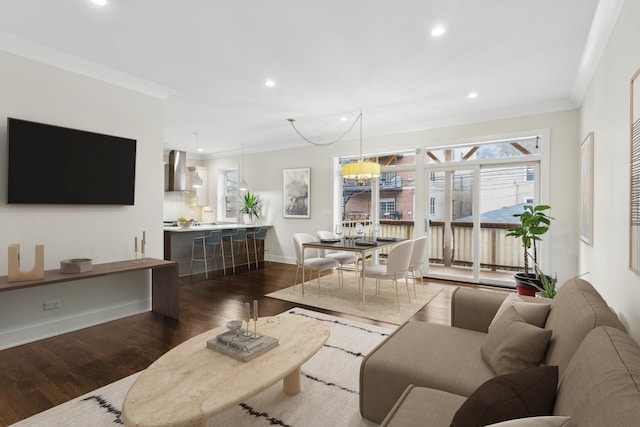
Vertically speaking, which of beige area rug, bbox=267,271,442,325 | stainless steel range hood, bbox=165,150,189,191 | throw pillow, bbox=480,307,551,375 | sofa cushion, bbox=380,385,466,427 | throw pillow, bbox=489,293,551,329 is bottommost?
beige area rug, bbox=267,271,442,325

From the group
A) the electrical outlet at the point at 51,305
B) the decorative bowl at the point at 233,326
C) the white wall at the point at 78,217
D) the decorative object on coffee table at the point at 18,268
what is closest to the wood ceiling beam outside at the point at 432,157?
the white wall at the point at 78,217

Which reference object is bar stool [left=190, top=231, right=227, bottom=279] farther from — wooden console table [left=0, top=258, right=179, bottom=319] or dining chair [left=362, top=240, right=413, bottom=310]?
dining chair [left=362, top=240, right=413, bottom=310]

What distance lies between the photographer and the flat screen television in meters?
2.92

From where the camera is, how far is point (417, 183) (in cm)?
580

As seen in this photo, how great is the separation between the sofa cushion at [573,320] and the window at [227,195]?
25.6 ft

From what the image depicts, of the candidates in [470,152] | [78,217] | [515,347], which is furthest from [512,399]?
[470,152]

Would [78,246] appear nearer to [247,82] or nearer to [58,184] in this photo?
[58,184]

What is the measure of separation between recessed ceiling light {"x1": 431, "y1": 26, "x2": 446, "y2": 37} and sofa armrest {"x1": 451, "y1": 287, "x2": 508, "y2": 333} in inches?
85.5

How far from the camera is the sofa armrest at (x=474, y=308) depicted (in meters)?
2.25

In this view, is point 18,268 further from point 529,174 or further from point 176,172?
point 529,174

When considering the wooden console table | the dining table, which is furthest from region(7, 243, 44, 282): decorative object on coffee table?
the dining table

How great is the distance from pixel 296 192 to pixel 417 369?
5799 mm

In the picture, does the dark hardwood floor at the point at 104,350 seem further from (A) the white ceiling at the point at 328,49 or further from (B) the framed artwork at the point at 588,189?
(A) the white ceiling at the point at 328,49

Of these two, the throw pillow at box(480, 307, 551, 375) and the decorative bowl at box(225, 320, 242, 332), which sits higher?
the throw pillow at box(480, 307, 551, 375)
